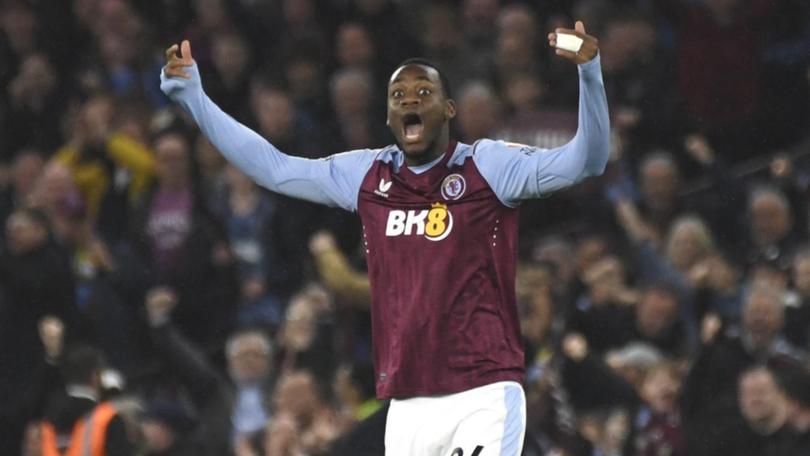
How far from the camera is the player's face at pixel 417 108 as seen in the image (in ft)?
22.0

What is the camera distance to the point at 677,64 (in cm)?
1228

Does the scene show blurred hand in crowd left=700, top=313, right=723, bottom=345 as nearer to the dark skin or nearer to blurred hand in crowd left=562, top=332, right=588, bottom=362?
blurred hand in crowd left=562, top=332, right=588, bottom=362

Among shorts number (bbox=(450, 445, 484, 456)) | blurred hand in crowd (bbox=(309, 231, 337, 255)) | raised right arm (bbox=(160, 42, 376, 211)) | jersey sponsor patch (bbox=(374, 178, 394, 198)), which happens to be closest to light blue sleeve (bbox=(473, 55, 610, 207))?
jersey sponsor patch (bbox=(374, 178, 394, 198))

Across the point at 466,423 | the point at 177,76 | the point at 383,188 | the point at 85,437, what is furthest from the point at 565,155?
the point at 85,437

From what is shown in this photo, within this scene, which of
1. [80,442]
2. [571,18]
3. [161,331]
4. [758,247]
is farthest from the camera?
[571,18]

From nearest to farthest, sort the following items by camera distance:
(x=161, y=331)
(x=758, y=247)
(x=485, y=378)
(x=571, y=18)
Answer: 1. (x=485, y=378)
2. (x=758, y=247)
3. (x=161, y=331)
4. (x=571, y=18)

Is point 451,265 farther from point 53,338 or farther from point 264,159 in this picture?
point 53,338

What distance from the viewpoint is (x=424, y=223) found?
671 centimetres

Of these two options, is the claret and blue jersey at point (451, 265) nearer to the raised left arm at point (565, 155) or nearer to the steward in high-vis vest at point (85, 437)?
the raised left arm at point (565, 155)

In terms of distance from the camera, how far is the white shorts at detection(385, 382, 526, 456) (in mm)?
6625

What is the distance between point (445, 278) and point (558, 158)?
0.55 metres

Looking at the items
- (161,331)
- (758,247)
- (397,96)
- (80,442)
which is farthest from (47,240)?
(397,96)

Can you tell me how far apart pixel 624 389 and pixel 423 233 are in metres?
3.47

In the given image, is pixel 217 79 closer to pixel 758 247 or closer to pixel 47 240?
pixel 47 240
